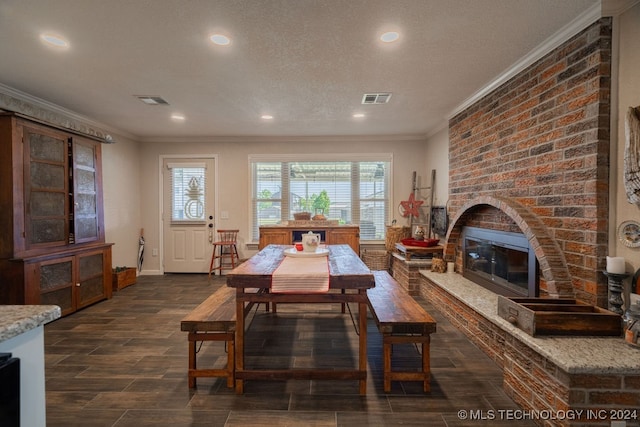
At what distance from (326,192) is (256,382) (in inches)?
148

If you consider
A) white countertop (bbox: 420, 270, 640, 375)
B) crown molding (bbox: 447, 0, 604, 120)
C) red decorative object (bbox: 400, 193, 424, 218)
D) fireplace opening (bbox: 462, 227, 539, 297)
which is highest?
crown molding (bbox: 447, 0, 604, 120)

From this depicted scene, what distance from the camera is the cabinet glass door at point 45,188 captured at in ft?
10.0

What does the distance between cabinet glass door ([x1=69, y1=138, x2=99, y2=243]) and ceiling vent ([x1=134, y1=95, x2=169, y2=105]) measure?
0.96 metres

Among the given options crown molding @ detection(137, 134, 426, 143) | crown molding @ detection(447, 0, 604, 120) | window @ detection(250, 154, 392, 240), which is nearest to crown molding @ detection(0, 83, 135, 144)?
crown molding @ detection(137, 134, 426, 143)

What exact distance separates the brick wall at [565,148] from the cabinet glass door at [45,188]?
469cm

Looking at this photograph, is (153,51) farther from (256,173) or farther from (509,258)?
(509,258)

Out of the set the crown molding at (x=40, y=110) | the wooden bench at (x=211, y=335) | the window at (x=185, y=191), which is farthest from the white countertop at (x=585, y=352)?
the window at (x=185, y=191)

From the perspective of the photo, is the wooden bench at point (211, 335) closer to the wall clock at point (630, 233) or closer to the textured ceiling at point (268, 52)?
the textured ceiling at point (268, 52)

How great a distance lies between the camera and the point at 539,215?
2.38 meters

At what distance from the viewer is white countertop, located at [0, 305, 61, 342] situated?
0.80 meters

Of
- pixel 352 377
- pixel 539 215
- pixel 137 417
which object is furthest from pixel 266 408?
pixel 539 215

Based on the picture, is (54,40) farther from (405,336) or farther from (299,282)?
(405,336)

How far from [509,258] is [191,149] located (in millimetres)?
5128

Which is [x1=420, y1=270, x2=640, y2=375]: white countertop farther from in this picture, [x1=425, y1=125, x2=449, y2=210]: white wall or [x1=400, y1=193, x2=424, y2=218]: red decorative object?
[x1=400, y1=193, x2=424, y2=218]: red decorative object
